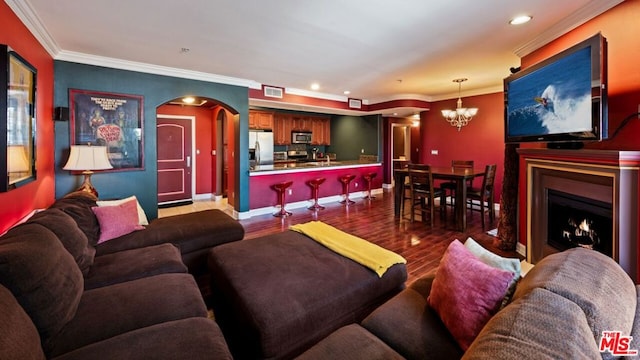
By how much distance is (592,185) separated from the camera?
2418mm

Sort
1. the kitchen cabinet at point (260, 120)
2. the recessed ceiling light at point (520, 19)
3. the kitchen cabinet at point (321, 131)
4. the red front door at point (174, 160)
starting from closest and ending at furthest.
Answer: the recessed ceiling light at point (520, 19)
the red front door at point (174, 160)
the kitchen cabinet at point (260, 120)
the kitchen cabinet at point (321, 131)

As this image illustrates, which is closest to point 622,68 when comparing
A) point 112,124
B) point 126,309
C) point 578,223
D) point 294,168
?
point 578,223

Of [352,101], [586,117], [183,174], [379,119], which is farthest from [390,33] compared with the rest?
[183,174]

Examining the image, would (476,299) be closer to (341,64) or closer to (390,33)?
(390,33)

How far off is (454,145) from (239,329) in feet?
21.1

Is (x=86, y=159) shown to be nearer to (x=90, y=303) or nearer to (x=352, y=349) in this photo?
(x=90, y=303)

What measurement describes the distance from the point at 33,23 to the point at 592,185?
5.19m

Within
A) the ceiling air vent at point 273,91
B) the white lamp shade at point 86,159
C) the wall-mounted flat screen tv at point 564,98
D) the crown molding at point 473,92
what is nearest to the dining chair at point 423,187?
the wall-mounted flat screen tv at point 564,98

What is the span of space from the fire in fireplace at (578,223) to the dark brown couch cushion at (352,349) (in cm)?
226

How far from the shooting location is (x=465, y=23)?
2.87 meters

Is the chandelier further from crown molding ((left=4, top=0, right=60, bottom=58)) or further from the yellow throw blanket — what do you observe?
crown molding ((left=4, top=0, right=60, bottom=58))

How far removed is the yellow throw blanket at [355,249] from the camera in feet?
6.76

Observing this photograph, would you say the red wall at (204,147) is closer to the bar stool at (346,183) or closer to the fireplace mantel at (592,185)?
the bar stool at (346,183)

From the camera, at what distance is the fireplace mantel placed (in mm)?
2025
